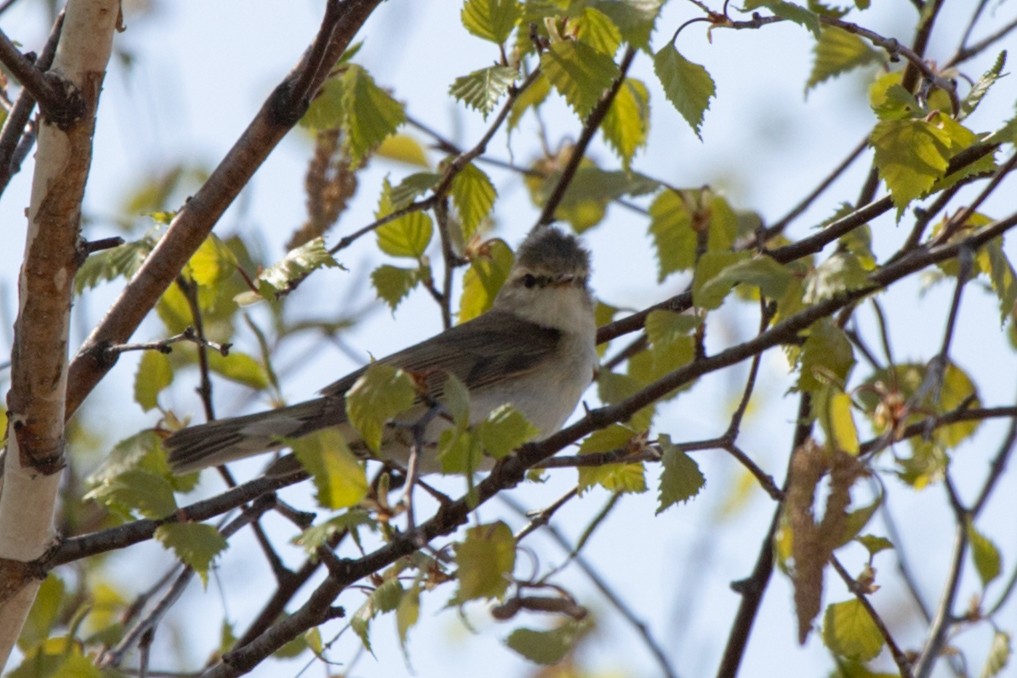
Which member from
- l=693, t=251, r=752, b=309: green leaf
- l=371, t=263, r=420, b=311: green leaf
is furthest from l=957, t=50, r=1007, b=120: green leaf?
l=371, t=263, r=420, b=311: green leaf

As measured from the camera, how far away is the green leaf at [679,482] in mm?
2271

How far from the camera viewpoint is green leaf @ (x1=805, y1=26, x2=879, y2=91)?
12.2ft

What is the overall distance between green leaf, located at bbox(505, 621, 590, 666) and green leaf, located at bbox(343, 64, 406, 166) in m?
1.15

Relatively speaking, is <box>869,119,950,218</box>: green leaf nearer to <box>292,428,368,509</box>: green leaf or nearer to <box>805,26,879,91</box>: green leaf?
<box>292,428,368,509</box>: green leaf

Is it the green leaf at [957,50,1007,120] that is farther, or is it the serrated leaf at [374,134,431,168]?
the serrated leaf at [374,134,431,168]

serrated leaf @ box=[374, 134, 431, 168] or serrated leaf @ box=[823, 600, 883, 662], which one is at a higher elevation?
serrated leaf @ box=[374, 134, 431, 168]

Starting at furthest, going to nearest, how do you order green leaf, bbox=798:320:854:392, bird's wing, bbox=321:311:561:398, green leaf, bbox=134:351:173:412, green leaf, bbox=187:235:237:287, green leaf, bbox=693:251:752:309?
bird's wing, bbox=321:311:561:398, green leaf, bbox=134:351:173:412, green leaf, bbox=187:235:237:287, green leaf, bbox=798:320:854:392, green leaf, bbox=693:251:752:309

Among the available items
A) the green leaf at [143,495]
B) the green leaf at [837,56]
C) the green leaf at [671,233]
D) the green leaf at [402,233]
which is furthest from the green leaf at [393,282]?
the green leaf at [837,56]

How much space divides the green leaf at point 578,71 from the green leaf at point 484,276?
39.7 inches

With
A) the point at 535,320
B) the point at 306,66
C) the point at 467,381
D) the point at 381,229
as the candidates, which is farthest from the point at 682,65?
→ the point at 535,320

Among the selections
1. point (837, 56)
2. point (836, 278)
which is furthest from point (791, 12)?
point (837, 56)

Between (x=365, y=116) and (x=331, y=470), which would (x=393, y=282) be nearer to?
(x=365, y=116)

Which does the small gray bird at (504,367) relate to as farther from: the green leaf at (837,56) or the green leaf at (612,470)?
the green leaf at (837,56)

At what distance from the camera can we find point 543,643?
8.54ft
